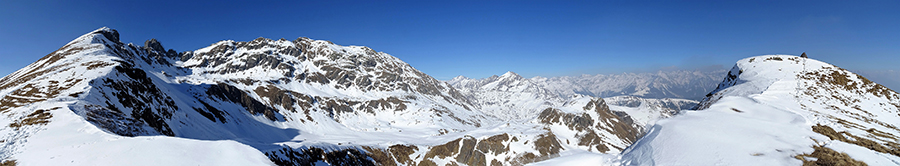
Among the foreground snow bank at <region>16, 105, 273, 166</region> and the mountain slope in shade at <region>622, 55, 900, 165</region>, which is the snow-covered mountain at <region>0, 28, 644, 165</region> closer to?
the foreground snow bank at <region>16, 105, 273, 166</region>

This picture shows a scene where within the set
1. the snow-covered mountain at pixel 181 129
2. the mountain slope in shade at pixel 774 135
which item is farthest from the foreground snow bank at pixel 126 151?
the mountain slope in shade at pixel 774 135

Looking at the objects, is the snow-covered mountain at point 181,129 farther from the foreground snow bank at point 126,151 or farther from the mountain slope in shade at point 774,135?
the mountain slope in shade at point 774,135

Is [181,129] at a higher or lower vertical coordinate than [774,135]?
higher

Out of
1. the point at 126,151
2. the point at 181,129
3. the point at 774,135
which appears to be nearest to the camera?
the point at 774,135

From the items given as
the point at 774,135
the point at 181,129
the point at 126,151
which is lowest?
the point at 774,135

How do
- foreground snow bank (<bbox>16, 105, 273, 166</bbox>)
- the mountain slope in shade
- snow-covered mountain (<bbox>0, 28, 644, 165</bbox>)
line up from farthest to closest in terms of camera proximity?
snow-covered mountain (<bbox>0, 28, 644, 165</bbox>), foreground snow bank (<bbox>16, 105, 273, 166</bbox>), the mountain slope in shade

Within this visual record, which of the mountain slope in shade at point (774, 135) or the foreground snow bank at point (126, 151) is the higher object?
the foreground snow bank at point (126, 151)

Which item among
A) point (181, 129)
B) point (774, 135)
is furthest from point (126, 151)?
point (181, 129)

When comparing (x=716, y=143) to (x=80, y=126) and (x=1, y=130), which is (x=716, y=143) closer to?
(x=80, y=126)

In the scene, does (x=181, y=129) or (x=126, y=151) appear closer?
(x=126, y=151)

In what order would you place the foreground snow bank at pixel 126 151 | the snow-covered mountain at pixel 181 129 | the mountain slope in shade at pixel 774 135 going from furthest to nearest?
1. the snow-covered mountain at pixel 181 129
2. the foreground snow bank at pixel 126 151
3. the mountain slope in shade at pixel 774 135

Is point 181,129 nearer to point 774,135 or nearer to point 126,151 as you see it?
point 126,151

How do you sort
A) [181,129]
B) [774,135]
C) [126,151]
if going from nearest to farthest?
[774,135]
[126,151]
[181,129]

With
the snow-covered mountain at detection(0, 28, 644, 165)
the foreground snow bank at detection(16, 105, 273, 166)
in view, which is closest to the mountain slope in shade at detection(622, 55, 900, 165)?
the snow-covered mountain at detection(0, 28, 644, 165)
